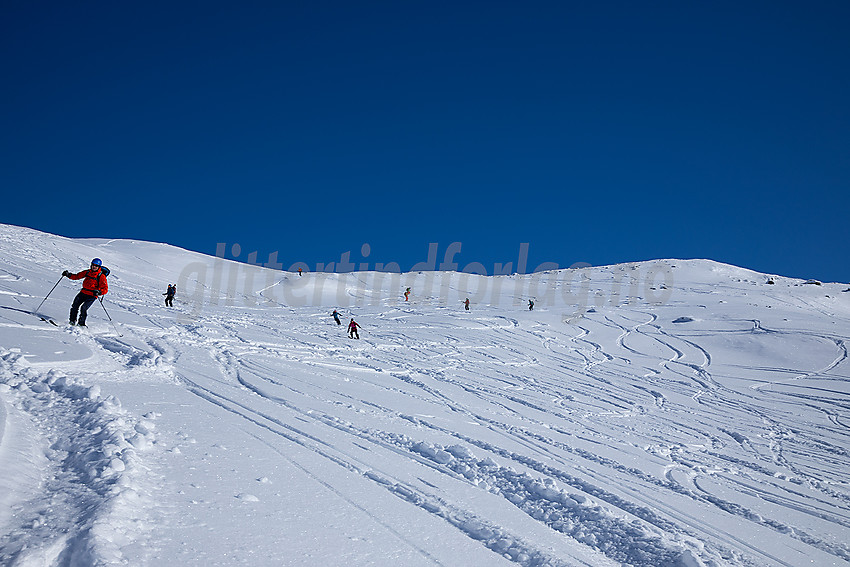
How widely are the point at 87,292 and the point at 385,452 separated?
984 cm

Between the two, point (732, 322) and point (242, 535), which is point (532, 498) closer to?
point (242, 535)

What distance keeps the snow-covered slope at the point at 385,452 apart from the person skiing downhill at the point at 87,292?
45cm

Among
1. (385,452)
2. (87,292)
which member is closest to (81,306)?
(87,292)

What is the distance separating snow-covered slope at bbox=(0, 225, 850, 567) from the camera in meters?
3.54

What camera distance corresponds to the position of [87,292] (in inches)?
455

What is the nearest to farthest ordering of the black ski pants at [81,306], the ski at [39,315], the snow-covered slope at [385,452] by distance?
the snow-covered slope at [385,452], the ski at [39,315], the black ski pants at [81,306]

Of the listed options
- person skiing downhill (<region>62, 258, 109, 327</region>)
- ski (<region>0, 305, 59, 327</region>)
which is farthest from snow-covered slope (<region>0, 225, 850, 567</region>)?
person skiing downhill (<region>62, 258, 109, 327</region>)

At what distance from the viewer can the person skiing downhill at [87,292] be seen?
1134cm

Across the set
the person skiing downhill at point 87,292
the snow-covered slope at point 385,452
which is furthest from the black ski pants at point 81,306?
the snow-covered slope at point 385,452

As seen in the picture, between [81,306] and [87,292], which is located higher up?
[87,292]

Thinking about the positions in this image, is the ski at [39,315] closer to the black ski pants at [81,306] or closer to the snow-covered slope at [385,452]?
the snow-covered slope at [385,452]

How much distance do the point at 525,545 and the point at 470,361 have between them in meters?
12.6

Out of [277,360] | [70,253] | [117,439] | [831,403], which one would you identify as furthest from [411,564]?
[70,253]

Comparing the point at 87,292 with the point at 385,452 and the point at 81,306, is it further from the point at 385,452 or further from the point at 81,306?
the point at 385,452
